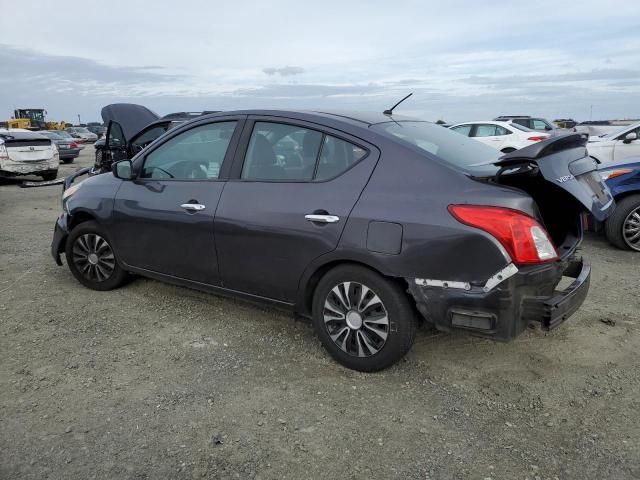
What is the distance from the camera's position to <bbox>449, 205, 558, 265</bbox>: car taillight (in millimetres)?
2693

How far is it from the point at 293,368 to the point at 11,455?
1579mm

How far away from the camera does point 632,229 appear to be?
616 cm

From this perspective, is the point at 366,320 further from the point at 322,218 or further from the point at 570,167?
the point at 570,167

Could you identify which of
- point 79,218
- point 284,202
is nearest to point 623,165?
point 284,202

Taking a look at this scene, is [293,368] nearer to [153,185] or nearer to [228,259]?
[228,259]

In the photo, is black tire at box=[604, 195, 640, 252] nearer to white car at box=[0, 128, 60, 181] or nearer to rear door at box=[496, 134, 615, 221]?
rear door at box=[496, 134, 615, 221]

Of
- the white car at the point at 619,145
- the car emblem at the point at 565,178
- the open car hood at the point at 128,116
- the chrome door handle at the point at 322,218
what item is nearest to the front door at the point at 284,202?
the chrome door handle at the point at 322,218

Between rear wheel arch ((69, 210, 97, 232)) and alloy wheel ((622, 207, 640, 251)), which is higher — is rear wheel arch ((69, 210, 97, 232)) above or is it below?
above

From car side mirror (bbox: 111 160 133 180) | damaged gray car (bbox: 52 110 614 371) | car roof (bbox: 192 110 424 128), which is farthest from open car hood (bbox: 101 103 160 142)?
car roof (bbox: 192 110 424 128)

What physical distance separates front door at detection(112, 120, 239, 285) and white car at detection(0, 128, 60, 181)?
10.9 m

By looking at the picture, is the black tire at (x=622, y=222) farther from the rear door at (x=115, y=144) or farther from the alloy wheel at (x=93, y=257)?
the rear door at (x=115, y=144)

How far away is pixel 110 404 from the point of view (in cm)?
296

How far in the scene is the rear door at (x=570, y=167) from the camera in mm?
2854

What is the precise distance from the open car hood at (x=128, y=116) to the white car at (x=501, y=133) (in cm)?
879
